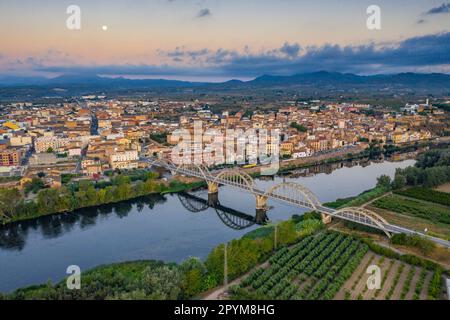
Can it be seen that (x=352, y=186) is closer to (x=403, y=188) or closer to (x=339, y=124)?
(x=403, y=188)

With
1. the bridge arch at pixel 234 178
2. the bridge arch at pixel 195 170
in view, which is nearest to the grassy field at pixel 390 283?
the bridge arch at pixel 234 178

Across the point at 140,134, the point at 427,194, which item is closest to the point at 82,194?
the point at 427,194

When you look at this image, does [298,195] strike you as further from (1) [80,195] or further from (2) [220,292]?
(1) [80,195]

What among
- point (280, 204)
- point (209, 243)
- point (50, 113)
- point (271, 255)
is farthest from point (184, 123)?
point (271, 255)

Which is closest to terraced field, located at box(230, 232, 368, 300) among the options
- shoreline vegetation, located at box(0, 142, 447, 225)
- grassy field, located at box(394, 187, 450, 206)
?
shoreline vegetation, located at box(0, 142, 447, 225)

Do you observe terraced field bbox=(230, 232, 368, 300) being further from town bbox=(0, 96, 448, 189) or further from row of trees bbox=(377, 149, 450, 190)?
town bbox=(0, 96, 448, 189)
